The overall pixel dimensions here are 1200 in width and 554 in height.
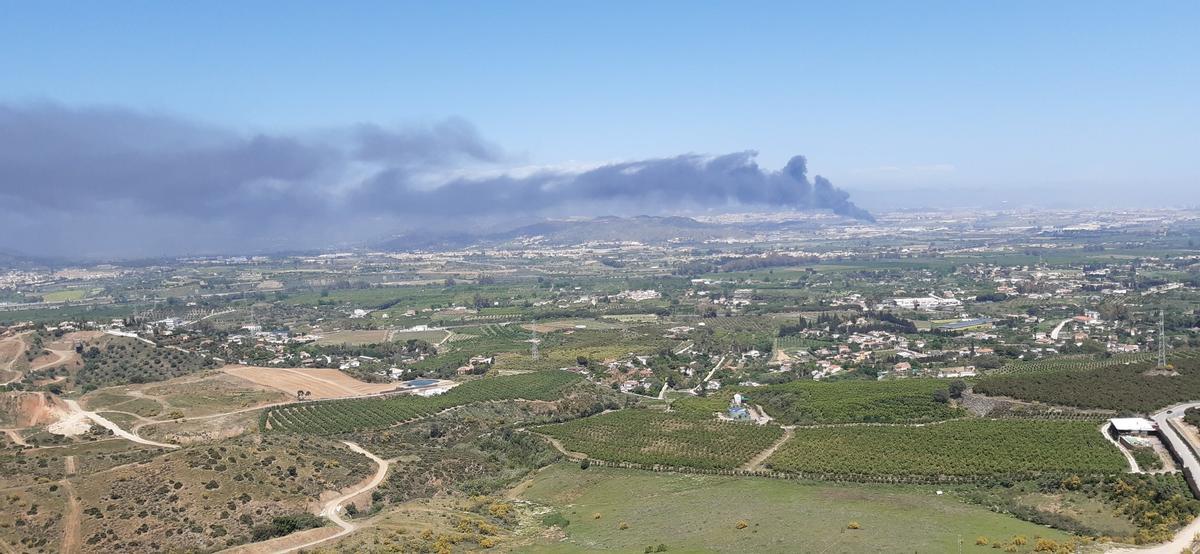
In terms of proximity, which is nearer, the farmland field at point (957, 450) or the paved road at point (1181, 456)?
the paved road at point (1181, 456)

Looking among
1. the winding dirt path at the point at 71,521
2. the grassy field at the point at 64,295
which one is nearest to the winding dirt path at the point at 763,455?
the winding dirt path at the point at 71,521

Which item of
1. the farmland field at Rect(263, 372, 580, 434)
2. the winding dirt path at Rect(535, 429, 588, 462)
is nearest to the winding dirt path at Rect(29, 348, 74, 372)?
the farmland field at Rect(263, 372, 580, 434)

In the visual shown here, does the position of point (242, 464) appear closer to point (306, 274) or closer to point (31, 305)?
point (31, 305)

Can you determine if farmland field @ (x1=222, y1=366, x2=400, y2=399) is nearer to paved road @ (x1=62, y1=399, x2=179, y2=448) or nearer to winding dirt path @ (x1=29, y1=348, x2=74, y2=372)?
paved road @ (x1=62, y1=399, x2=179, y2=448)

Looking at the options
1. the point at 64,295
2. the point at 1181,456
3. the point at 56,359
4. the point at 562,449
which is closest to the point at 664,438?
the point at 562,449

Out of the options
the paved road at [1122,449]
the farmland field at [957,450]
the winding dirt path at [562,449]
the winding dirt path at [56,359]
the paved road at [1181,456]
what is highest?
the winding dirt path at [56,359]

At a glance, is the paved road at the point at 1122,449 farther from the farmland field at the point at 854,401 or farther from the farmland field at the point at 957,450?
the farmland field at the point at 854,401

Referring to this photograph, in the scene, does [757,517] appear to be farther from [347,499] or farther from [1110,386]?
[1110,386]
